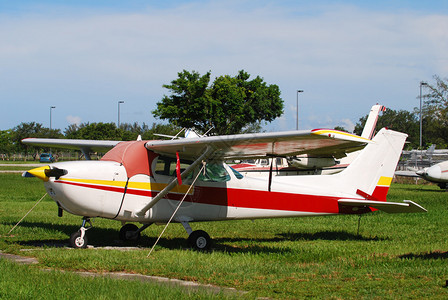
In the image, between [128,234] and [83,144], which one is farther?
[83,144]

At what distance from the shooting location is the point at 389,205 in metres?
11.3

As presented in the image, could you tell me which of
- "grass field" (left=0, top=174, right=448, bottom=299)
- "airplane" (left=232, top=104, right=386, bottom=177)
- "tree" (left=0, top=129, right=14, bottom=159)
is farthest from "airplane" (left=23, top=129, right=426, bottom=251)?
"tree" (left=0, top=129, right=14, bottom=159)

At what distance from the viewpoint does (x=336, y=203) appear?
12.1 m

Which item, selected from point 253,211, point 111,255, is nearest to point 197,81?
point 253,211

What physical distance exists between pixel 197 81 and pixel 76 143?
95.1 feet

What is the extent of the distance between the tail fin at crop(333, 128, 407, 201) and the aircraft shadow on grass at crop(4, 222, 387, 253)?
1167 millimetres

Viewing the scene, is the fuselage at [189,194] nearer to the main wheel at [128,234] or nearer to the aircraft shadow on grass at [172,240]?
the aircraft shadow on grass at [172,240]

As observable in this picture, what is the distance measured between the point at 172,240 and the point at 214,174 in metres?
1.98

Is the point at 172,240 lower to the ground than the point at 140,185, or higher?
A: lower

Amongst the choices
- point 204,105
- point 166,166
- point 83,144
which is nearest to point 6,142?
point 204,105

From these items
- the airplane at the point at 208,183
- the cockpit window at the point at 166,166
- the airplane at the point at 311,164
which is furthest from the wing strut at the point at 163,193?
the airplane at the point at 311,164

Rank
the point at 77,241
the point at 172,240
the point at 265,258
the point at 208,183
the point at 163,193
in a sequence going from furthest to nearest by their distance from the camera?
1. the point at 172,240
2. the point at 208,183
3. the point at 163,193
4. the point at 77,241
5. the point at 265,258

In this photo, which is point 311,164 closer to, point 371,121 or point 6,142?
point 371,121

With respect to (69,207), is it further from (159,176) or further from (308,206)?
(308,206)
